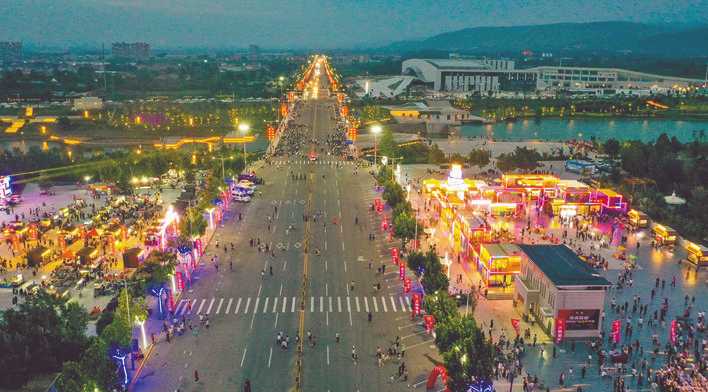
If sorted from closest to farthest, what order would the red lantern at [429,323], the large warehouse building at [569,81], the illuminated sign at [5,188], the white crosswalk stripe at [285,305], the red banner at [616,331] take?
the red banner at [616,331], the red lantern at [429,323], the white crosswalk stripe at [285,305], the illuminated sign at [5,188], the large warehouse building at [569,81]

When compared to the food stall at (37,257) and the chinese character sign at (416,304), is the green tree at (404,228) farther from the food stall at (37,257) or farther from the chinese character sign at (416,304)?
the food stall at (37,257)

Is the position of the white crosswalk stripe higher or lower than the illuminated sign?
lower

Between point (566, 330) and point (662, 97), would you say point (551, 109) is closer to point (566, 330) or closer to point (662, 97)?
point (662, 97)

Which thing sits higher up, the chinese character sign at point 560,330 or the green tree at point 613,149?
the green tree at point 613,149


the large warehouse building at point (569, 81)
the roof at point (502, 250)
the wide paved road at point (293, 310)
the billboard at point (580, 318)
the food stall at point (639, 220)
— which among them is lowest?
the wide paved road at point (293, 310)

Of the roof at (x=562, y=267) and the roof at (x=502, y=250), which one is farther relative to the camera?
the roof at (x=502, y=250)

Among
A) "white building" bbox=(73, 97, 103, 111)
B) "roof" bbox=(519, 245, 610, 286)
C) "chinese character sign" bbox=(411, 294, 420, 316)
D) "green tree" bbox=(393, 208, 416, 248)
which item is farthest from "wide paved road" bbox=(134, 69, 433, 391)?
"white building" bbox=(73, 97, 103, 111)

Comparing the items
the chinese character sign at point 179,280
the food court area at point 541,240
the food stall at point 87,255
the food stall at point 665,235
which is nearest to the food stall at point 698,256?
the food court area at point 541,240

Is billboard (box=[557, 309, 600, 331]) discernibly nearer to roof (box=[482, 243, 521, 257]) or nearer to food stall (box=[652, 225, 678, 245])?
roof (box=[482, 243, 521, 257])
